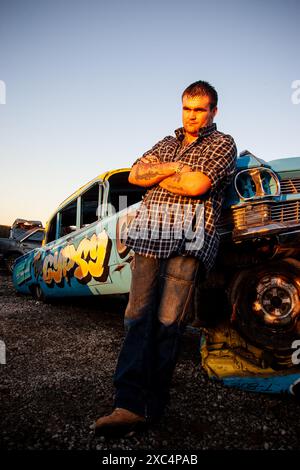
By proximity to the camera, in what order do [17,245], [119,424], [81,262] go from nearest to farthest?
[119,424] < [81,262] < [17,245]

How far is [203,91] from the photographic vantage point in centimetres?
185

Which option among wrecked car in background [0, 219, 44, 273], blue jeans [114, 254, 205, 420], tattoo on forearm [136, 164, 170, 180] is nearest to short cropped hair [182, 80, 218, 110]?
tattoo on forearm [136, 164, 170, 180]

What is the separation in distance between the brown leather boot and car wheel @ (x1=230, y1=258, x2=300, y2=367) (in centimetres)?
97

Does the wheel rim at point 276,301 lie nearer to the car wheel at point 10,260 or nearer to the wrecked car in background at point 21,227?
the car wheel at point 10,260

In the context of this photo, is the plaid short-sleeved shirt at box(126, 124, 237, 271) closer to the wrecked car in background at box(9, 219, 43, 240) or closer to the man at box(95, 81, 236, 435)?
the man at box(95, 81, 236, 435)

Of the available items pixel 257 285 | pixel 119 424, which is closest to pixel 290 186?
pixel 257 285

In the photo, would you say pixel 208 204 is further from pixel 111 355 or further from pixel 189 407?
pixel 111 355

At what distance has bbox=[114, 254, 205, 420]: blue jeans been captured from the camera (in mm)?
1618

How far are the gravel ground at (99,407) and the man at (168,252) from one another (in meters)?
0.20

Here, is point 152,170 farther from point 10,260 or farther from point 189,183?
point 10,260

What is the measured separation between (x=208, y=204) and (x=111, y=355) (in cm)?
182

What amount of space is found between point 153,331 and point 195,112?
1.35m

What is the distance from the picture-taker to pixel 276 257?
2115 millimetres
